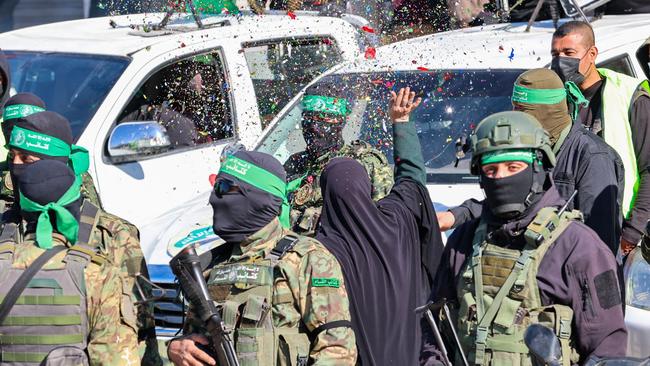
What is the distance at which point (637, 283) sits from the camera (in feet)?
15.9

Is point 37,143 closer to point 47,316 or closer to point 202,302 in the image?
point 47,316

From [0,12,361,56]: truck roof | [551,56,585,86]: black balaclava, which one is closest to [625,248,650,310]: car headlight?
[551,56,585,86]: black balaclava

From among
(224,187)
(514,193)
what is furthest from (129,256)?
(514,193)

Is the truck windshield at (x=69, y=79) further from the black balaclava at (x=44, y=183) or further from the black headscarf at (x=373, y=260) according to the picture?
the black headscarf at (x=373, y=260)

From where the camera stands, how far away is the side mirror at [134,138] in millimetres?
6695

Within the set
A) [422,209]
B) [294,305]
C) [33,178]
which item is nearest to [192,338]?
[294,305]

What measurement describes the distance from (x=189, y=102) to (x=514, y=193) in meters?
4.37

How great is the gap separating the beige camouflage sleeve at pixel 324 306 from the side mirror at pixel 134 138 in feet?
10.4

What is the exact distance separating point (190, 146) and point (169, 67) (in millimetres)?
560

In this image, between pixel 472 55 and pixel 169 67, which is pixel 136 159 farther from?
pixel 472 55

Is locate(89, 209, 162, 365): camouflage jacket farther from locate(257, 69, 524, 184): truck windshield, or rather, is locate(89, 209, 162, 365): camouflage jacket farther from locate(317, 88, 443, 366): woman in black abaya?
locate(257, 69, 524, 184): truck windshield

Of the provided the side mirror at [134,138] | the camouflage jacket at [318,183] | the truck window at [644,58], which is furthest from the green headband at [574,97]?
the side mirror at [134,138]

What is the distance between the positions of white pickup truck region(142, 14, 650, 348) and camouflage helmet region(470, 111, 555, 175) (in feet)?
5.31

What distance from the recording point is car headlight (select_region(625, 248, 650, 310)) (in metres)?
4.76
